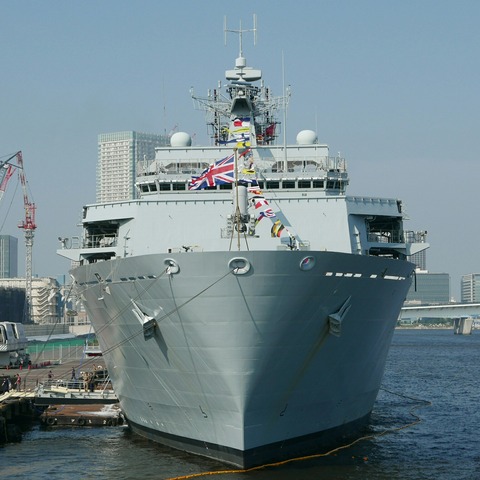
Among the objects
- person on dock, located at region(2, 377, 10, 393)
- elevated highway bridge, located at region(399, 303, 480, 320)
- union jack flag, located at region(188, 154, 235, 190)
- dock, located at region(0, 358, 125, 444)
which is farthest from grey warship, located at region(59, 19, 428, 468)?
elevated highway bridge, located at region(399, 303, 480, 320)

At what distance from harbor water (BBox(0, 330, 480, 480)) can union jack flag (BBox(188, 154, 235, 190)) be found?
26.0 ft

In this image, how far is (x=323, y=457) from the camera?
Result: 24.6 m

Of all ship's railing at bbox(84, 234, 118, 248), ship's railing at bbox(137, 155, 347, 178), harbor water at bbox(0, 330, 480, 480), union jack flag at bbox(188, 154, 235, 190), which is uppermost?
ship's railing at bbox(137, 155, 347, 178)

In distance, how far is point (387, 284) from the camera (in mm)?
25250

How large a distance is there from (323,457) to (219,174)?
901 centimetres

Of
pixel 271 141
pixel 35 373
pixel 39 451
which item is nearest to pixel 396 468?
pixel 39 451

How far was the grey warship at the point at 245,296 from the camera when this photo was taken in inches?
851

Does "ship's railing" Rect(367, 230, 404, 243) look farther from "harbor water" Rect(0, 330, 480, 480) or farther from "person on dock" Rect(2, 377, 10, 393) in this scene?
"person on dock" Rect(2, 377, 10, 393)

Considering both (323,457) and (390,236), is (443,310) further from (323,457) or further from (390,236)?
(323,457)

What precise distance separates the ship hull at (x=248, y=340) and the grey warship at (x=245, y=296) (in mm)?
41

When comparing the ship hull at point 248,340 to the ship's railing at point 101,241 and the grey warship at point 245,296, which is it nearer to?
the grey warship at point 245,296

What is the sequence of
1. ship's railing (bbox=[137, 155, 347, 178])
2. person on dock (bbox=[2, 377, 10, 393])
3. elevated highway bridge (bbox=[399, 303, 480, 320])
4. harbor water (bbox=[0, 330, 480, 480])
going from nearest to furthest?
harbor water (bbox=[0, 330, 480, 480])
ship's railing (bbox=[137, 155, 347, 178])
person on dock (bbox=[2, 377, 10, 393])
elevated highway bridge (bbox=[399, 303, 480, 320])

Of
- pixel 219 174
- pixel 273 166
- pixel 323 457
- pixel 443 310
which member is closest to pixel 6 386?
pixel 273 166

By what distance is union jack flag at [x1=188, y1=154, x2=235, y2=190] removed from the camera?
74.3 feet
